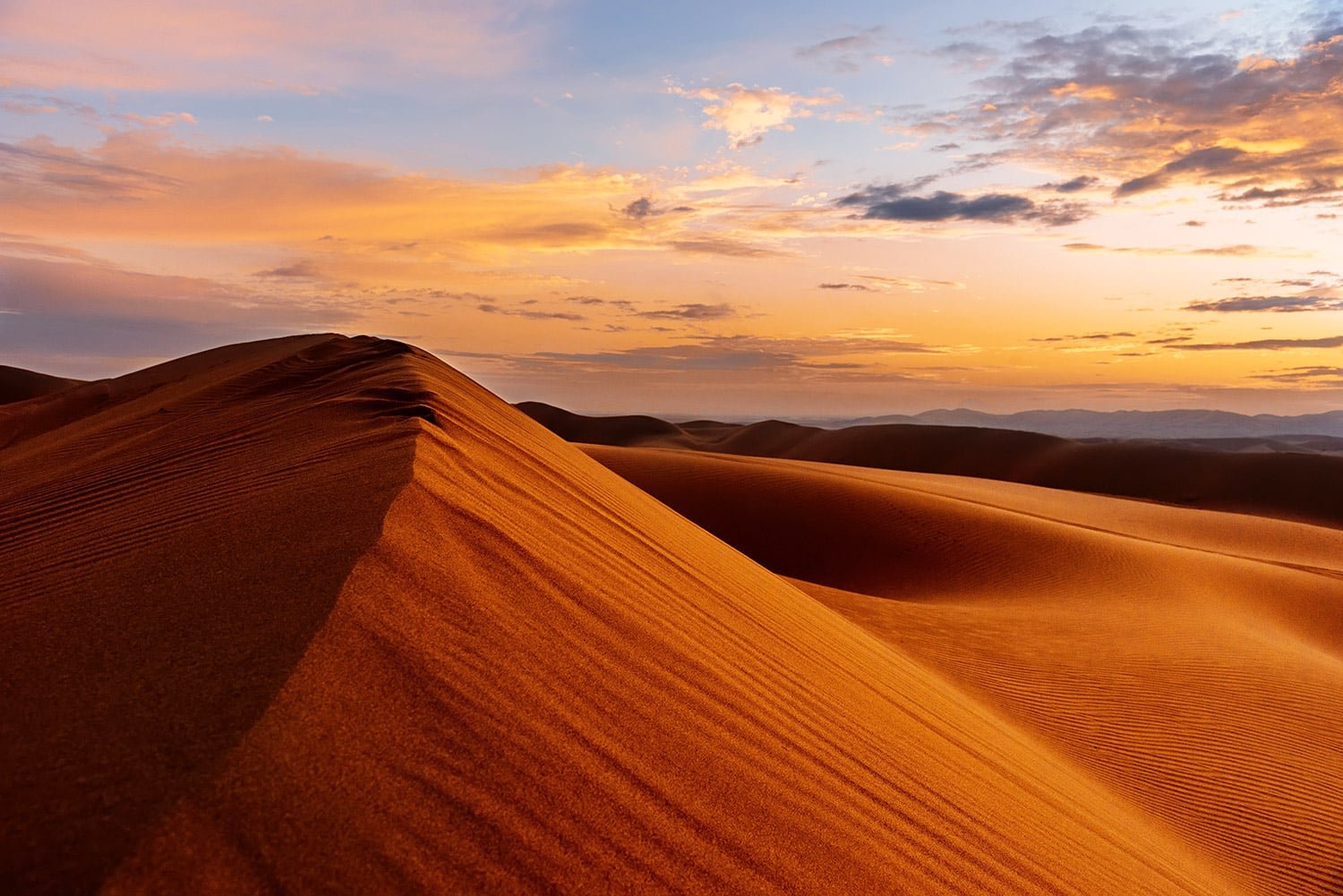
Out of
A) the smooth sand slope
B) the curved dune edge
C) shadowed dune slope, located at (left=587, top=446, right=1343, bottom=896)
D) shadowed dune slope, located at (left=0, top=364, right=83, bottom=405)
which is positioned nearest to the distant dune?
shadowed dune slope, located at (left=587, top=446, right=1343, bottom=896)

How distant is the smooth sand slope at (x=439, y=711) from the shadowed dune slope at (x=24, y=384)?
5578 centimetres

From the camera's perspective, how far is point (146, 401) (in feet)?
36.2

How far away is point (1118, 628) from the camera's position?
11234 mm

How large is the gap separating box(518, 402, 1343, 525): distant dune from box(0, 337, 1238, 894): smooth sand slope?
171 feet

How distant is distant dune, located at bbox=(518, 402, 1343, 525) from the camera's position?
50.1 m

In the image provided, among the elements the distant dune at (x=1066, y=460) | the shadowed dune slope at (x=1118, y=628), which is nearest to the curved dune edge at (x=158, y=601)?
the shadowed dune slope at (x=1118, y=628)

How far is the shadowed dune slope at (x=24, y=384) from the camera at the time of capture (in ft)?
167

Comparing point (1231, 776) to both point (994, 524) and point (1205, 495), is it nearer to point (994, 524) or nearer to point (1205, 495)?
point (994, 524)

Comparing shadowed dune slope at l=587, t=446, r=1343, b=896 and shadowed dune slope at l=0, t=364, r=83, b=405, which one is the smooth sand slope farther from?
shadowed dune slope at l=0, t=364, r=83, b=405

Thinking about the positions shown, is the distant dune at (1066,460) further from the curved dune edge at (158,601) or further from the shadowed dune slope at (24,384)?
the curved dune edge at (158,601)

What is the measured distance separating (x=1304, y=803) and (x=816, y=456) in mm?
62518

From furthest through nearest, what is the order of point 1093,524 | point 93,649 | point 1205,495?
point 1205,495, point 1093,524, point 93,649

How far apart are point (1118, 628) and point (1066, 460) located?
53.8 metres

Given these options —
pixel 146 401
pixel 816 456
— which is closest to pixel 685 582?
pixel 146 401
